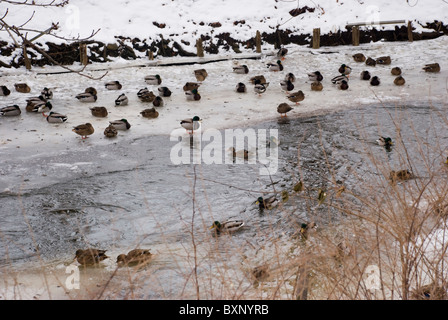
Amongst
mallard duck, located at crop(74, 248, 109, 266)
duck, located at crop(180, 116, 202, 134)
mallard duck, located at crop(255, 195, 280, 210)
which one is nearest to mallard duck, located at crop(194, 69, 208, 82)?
duck, located at crop(180, 116, 202, 134)

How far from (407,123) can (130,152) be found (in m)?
6.11

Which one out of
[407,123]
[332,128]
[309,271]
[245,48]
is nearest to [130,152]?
[332,128]

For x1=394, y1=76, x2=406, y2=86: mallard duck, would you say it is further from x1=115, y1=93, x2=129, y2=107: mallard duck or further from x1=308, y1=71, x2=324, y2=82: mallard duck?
x1=115, y1=93, x2=129, y2=107: mallard duck

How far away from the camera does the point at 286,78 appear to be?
15.4 meters

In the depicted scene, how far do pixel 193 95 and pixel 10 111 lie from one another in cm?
470

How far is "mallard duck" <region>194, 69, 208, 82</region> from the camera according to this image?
15742 mm

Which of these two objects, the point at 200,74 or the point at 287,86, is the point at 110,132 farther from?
the point at 287,86

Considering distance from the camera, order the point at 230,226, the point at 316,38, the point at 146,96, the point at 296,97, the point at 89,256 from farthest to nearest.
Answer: the point at 316,38 < the point at 146,96 < the point at 296,97 < the point at 230,226 < the point at 89,256

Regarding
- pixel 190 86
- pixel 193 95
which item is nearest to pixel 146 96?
pixel 193 95

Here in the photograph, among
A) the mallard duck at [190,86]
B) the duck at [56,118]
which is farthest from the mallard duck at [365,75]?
the duck at [56,118]

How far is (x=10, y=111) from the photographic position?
1245cm

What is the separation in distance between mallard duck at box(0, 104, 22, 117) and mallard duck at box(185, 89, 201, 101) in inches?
172

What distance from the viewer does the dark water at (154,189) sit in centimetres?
684
